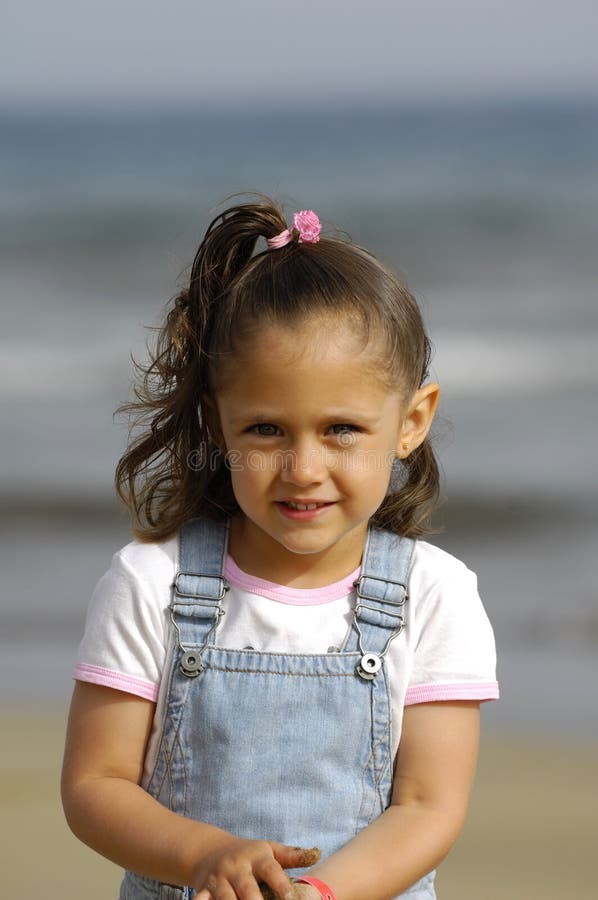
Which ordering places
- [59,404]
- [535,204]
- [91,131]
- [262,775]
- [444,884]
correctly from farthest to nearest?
[91,131] < [535,204] < [59,404] < [444,884] < [262,775]

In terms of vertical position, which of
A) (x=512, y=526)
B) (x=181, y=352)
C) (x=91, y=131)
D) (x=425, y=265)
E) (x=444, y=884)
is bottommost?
(x=444, y=884)

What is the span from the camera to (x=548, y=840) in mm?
2771

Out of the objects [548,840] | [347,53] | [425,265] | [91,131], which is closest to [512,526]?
[548,840]

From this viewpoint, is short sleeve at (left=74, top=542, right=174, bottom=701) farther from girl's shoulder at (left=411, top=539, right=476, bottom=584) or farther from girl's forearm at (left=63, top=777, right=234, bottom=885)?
girl's shoulder at (left=411, top=539, right=476, bottom=584)

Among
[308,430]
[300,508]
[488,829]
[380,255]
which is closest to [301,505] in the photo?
[300,508]

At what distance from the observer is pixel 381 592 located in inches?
75.4

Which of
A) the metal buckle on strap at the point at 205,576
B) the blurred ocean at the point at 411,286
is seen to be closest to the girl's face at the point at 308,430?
the metal buckle on strap at the point at 205,576

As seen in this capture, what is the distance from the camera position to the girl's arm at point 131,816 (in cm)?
160

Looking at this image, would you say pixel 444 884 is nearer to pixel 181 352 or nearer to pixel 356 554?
pixel 356 554

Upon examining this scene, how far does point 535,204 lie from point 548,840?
17.9 ft

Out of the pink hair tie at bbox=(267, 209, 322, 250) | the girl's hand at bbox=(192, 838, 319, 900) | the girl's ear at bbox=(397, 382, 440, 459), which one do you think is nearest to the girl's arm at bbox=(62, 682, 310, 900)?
the girl's hand at bbox=(192, 838, 319, 900)

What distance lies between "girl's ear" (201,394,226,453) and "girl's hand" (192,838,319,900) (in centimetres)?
58

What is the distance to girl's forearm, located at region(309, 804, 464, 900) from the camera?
1720 millimetres

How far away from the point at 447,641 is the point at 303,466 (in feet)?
1.10
